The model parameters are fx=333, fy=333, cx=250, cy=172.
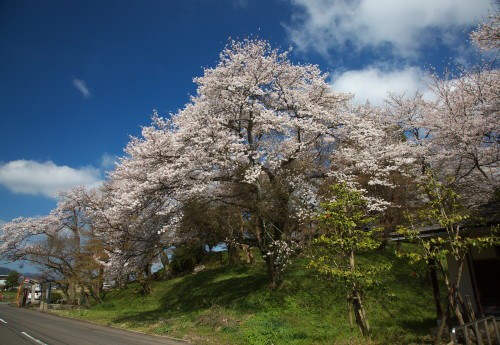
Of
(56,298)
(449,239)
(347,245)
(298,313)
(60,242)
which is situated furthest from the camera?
(56,298)

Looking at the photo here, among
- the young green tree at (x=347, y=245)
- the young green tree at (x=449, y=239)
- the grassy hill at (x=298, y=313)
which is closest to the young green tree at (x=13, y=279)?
the grassy hill at (x=298, y=313)

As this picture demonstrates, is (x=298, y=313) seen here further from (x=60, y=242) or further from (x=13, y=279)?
(x=13, y=279)

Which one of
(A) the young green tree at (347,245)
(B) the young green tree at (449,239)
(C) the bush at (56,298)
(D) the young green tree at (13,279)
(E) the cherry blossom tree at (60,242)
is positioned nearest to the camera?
(B) the young green tree at (449,239)

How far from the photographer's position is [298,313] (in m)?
14.2

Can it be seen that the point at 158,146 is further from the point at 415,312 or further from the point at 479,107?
the point at 479,107

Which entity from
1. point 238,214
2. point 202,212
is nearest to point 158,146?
point 202,212

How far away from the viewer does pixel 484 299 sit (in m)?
10.9

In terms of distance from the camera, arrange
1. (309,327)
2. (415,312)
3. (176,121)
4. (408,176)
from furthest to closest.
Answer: (408,176)
(176,121)
(415,312)
(309,327)

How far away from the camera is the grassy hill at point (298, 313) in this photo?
36.2 ft

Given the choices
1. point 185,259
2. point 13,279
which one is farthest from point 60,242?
point 13,279

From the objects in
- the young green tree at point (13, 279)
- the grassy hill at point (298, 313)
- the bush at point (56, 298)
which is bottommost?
the bush at point (56, 298)

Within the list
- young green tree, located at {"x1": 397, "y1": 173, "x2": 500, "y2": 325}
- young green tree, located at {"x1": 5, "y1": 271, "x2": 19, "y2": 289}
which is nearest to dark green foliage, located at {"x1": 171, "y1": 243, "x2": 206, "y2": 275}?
young green tree, located at {"x1": 397, "y1": 173, "x2": 500, "y2": 325}

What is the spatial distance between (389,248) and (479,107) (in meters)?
10.9

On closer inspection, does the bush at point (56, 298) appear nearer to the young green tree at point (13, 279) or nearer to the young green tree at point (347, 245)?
the young green tree at point (13, 279)
